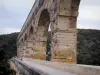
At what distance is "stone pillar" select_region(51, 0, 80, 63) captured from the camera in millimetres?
8039

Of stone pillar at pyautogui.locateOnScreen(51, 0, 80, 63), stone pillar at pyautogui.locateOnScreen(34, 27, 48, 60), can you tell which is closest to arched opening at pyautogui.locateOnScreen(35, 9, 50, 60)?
stone pillar at pyautogui.locateOnScreen(34, 27, 48, 60)

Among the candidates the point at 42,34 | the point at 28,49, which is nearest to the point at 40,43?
the point at 42,34

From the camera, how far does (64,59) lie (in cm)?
799

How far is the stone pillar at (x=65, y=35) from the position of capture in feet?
26.4

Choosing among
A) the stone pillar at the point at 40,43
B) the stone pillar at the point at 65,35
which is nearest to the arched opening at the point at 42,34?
the stone pillar at the point at 40,43

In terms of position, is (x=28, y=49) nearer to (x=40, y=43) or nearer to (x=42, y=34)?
(x=40, y=43)

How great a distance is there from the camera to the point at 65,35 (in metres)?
8.06

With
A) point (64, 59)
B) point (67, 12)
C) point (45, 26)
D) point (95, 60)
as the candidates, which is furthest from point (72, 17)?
point (95, 60)

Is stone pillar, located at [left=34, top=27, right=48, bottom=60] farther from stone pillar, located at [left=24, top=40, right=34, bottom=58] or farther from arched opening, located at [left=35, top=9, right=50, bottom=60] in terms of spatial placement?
stone pillar, located at [left=24, top=40, right=34, bottom=58]

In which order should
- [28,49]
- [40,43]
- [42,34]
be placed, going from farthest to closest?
[28,49]
[40,43]
[42,34]

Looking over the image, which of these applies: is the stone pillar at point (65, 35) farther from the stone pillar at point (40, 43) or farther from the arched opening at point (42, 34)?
the stone pillar at point (40, 43)

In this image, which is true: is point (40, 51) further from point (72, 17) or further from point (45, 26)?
point (72, 17)

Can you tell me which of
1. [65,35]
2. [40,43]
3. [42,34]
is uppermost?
[42,34]

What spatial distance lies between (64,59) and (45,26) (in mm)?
6030
